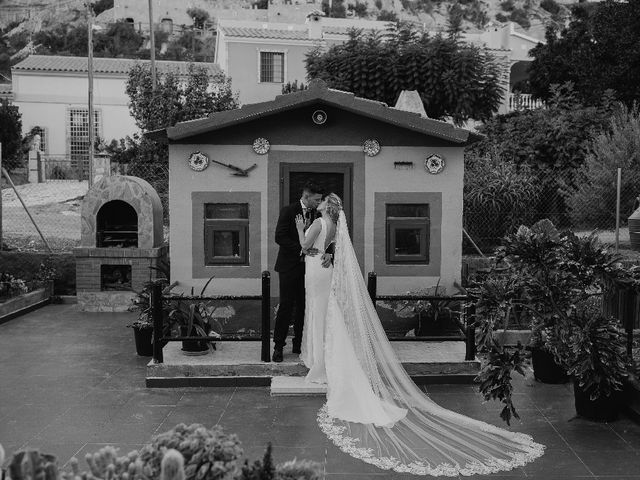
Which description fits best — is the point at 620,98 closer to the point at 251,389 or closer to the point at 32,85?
the point at 251,389

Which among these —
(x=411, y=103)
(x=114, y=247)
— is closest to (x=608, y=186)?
(x=411, y=103)

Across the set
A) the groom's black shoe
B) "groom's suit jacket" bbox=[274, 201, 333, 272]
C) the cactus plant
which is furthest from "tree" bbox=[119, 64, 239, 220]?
the cactus plant

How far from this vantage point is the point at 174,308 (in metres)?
8.71

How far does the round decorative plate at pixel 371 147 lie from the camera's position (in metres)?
9.52

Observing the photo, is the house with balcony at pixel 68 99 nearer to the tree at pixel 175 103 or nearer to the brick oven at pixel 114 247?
the tree at pixel 175 103

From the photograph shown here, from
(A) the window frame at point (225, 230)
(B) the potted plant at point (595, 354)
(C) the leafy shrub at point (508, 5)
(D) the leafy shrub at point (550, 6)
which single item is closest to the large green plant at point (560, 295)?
(B) the potted plant at point (595, 354)

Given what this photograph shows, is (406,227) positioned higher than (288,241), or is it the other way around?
(406,227)

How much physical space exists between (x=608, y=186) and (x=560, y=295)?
883 cm

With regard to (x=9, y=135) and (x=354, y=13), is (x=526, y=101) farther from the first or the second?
(x=354, y=13)

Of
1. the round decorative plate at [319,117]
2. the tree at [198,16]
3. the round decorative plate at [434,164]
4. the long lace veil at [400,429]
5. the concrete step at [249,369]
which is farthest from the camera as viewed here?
the tree at [198,16]

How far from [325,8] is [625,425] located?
247 ft

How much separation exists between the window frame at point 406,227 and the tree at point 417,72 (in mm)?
12093

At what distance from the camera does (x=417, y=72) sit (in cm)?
2122

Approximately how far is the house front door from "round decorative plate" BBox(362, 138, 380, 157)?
287mm
